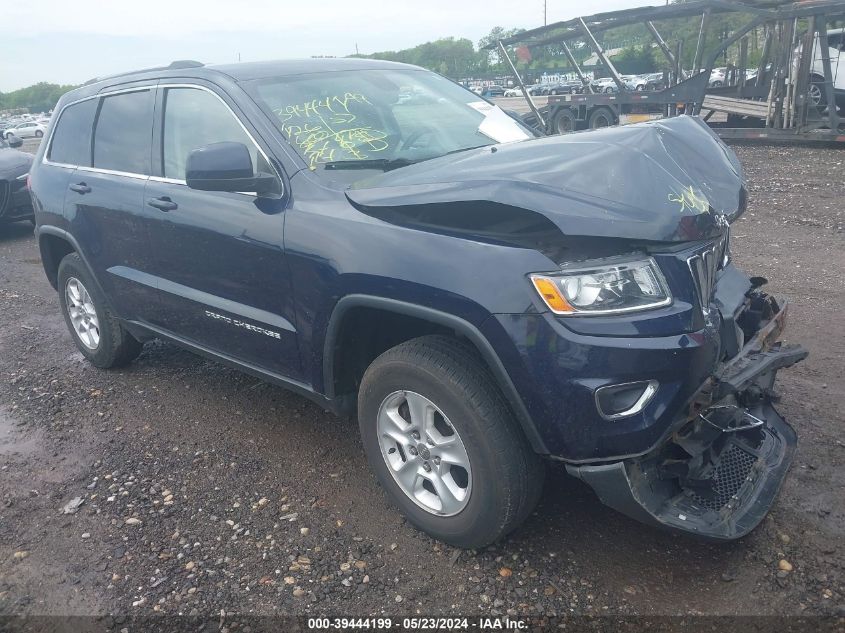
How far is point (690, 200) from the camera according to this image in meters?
2.55

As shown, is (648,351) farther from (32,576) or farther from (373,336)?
(32,576)

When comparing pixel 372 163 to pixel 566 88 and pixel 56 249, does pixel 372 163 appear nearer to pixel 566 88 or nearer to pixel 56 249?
pixel 56 249

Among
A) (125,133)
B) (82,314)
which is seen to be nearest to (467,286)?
(125,133)

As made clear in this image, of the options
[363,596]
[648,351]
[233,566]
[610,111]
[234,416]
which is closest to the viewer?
[648,351]

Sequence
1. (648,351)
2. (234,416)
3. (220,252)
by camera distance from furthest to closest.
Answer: (234,416)
(220,252)
(648,351)

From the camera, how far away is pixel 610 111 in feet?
55.4

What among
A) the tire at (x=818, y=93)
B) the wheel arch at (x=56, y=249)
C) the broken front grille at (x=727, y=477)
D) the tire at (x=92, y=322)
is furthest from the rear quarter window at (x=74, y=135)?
the tire at (x=818, y=93)

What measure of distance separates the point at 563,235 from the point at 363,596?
1555 millimetres

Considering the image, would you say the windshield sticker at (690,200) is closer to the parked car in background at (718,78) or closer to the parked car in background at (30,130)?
the parked car in background at (718,78)

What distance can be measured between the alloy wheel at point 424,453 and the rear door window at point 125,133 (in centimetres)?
217

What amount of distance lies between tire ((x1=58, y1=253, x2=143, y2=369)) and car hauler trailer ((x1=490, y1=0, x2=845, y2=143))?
10534 mm

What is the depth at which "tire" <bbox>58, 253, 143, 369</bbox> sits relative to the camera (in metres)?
4.75

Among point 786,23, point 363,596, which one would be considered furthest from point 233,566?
point 786,23

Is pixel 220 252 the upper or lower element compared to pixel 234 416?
upper
